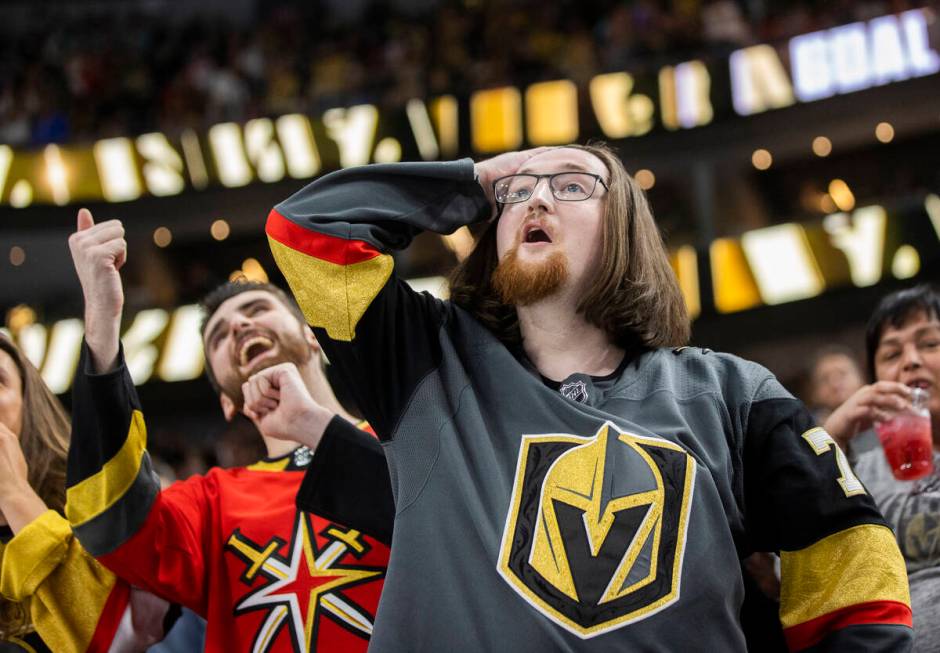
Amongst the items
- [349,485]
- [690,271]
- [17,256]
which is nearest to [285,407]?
[349,485]

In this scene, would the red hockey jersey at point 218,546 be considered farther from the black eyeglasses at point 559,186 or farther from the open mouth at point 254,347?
the black eyeglasses at point 559,186

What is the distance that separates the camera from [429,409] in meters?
1.94

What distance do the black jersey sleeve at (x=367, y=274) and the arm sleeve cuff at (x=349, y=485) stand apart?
0.73 feet

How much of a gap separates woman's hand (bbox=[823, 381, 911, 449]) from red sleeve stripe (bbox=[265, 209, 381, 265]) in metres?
1.03

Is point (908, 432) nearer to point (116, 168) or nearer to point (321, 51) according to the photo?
point (116, 168)

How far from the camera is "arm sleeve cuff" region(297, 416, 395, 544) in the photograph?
2.19 meters

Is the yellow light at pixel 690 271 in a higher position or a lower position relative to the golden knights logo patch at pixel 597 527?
lower

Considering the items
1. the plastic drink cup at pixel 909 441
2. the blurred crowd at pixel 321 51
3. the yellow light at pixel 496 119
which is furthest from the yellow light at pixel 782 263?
the plastic drink cup at pixel 909 441

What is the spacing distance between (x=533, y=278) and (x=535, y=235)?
0.13 metres

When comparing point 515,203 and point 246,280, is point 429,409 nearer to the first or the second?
point 515,203

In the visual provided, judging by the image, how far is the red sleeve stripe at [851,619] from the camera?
1751 millimetres

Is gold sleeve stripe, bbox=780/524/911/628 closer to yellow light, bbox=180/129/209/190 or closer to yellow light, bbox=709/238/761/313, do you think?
yellow light, bbox=709/238/761/313

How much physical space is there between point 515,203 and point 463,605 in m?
0.81

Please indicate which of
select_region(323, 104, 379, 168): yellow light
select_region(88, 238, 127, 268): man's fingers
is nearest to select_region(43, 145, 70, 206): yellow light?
select_region(323, 104, 379, 168): yellow light
